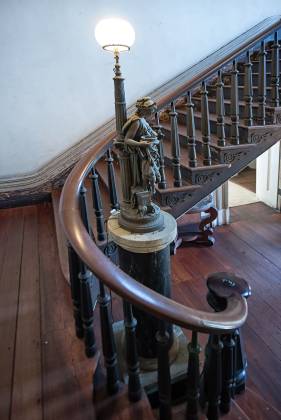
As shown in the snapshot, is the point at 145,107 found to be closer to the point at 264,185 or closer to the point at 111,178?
the point at 111,178

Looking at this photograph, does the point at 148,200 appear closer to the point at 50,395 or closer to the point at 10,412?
the point at 50,395

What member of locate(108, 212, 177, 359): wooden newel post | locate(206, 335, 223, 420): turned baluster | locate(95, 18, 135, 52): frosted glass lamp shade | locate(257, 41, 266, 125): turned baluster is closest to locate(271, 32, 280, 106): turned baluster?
locate(257, 41, 266, 125): turned baluster

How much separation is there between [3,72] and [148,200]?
251 cm

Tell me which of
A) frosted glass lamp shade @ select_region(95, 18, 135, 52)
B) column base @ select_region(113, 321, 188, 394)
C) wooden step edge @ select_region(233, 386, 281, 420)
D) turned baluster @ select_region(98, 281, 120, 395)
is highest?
frosted glass lamp shade @ select_region(95, 18, 135, 52)

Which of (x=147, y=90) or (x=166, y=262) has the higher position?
(x=147, y=90)

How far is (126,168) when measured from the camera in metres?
1.58

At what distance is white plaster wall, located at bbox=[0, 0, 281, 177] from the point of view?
3.17m

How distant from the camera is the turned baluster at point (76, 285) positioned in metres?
1.31

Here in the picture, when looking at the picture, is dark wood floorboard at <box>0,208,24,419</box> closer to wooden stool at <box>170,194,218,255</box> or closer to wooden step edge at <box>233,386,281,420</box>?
wooden step edge at <box>233,386,281,420</box>

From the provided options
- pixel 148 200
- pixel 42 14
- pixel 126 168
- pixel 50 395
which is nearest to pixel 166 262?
pixel 148 200

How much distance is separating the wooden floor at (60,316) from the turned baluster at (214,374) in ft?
0.90

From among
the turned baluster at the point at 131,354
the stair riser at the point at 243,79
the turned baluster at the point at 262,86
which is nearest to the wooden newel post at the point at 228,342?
the turned baluster at the point at 131,354

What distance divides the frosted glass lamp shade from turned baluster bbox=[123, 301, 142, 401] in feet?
4.20

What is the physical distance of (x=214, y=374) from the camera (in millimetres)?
1174
